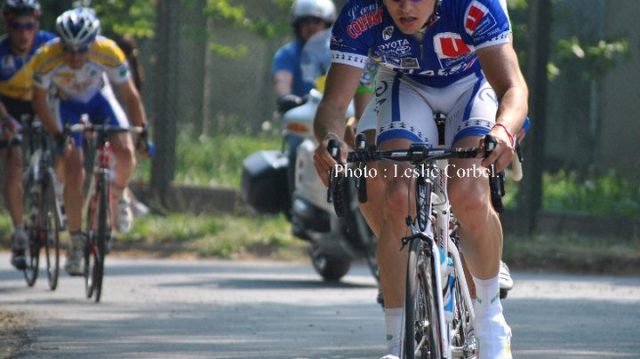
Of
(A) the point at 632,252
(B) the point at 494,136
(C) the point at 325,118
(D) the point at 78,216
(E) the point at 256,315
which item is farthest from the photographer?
(A) the point at 632,252

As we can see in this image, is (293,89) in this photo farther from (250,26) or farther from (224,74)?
(224,74)

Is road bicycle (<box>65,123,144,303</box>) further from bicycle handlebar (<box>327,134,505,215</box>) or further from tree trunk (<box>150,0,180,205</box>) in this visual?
tree trunk (<box>150,0,180,205</box>)

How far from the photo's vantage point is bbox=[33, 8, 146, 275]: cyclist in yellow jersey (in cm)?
1173

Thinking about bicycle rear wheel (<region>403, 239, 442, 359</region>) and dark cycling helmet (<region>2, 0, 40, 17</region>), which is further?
dark cycling helmet (<region>2, 0, 40, 17</region>)

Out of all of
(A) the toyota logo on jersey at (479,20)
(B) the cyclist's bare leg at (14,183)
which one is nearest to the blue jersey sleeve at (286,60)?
(B) the cyclist's bare leg at (14,183)

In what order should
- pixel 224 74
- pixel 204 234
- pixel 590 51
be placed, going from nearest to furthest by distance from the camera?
pixel 590 51
pixel 204 234
pixel 224 74

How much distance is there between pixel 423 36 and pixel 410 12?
22 cm

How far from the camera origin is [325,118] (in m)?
6.60

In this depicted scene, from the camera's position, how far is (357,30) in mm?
6637

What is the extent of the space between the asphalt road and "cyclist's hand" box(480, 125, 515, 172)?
2.23m

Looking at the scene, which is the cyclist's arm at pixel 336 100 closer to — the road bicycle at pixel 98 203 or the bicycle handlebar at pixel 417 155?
the bicycle handlebar at pixel 417 155

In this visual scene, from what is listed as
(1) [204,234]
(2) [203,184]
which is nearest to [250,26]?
(2) [203,184]

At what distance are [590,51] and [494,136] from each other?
9512mm

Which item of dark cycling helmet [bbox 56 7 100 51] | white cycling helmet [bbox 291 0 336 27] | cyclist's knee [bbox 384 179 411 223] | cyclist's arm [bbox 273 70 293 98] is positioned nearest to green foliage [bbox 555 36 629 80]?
white cycling helmet [bbox 291 0 336 27]
